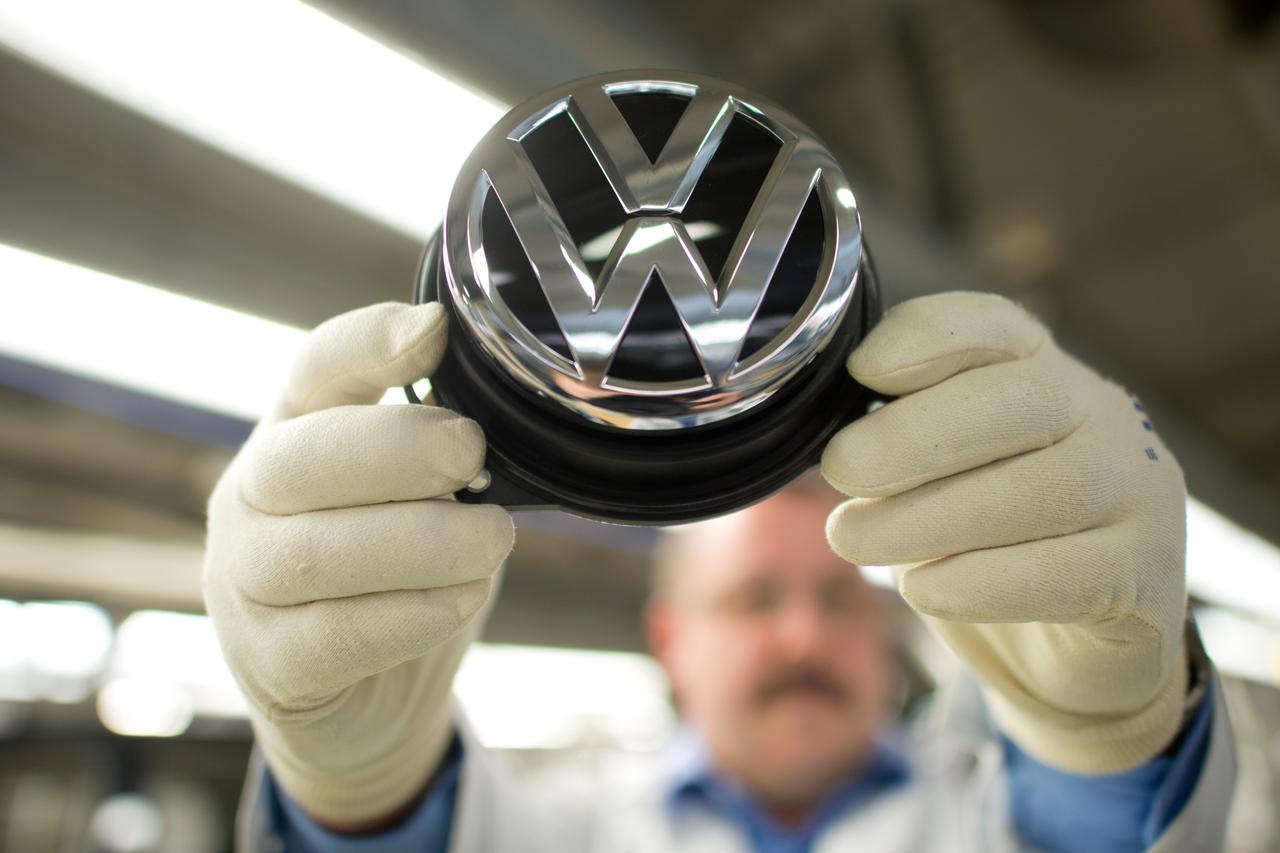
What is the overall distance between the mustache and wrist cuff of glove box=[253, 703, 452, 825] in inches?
40.0

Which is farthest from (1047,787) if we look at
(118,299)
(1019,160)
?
(1019,160)

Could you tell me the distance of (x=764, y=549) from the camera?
188 centimetres

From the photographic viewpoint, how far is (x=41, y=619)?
10.8 ft

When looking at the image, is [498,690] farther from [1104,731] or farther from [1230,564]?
[1104,731]

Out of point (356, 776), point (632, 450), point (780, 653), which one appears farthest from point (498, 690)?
point (632, 450)

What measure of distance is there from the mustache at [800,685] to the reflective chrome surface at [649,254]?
4.58 ft

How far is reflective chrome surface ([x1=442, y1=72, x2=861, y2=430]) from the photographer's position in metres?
0.46

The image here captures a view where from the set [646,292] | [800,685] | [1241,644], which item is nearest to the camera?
[646,292]

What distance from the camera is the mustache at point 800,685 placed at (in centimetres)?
174

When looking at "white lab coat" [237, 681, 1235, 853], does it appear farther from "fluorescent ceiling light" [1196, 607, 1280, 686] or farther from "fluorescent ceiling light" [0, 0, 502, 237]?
"fluorescent ceiling light" [1196, 607, 1280, 686]

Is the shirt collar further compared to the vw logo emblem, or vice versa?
the shirt collar

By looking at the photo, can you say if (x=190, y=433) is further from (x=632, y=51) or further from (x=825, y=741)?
(x=825, y=741)

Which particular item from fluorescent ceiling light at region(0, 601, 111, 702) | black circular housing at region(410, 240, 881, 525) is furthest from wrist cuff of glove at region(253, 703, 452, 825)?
fluorescent ceiling light at region(0, 601, 111, 702)

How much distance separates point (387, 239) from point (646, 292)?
69.4 inches
